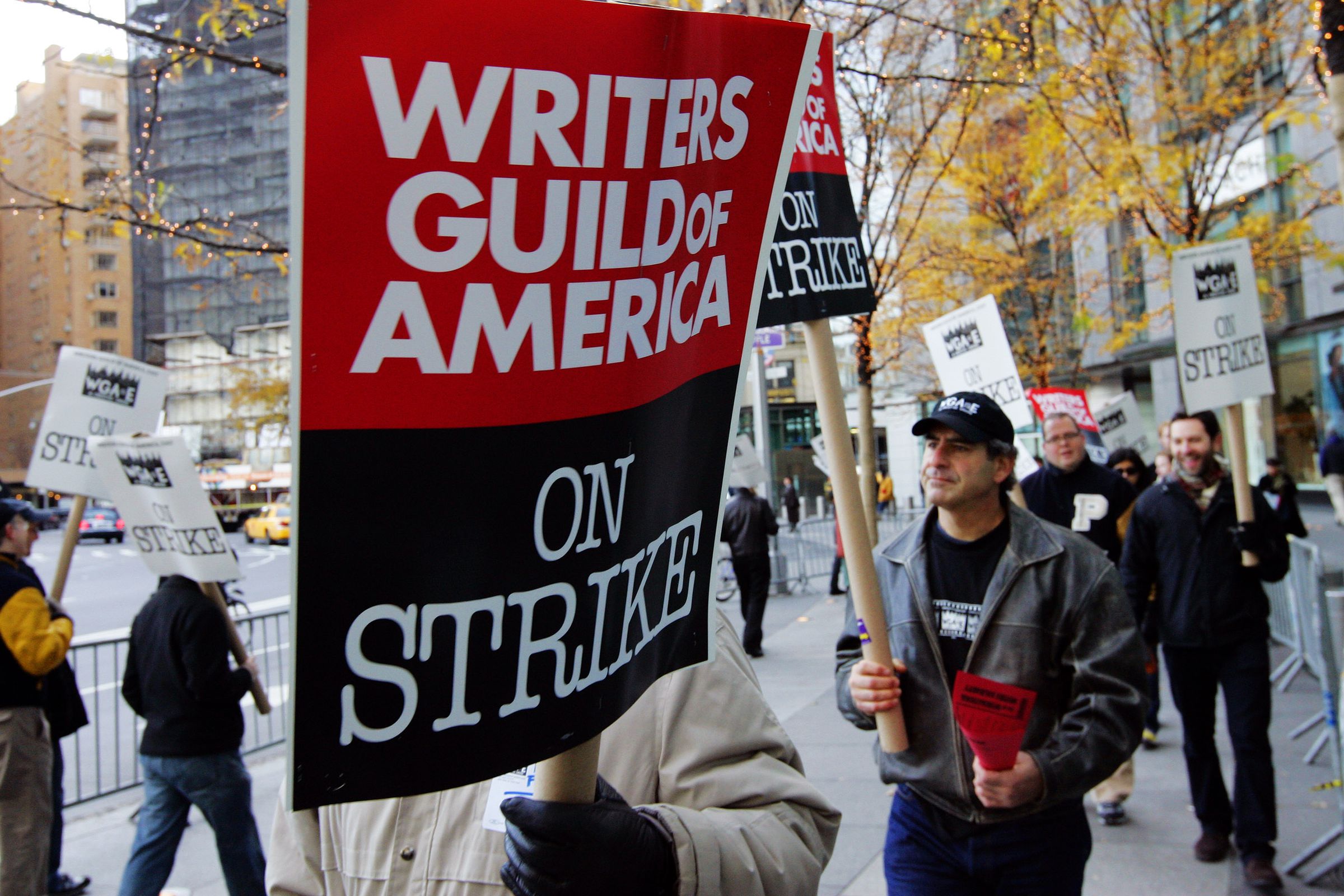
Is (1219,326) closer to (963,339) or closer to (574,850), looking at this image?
(963,339)

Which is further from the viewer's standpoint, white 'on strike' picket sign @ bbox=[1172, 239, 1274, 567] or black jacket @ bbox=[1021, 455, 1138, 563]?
black jacket @ bbox=[1021, 455, 1138, 563]

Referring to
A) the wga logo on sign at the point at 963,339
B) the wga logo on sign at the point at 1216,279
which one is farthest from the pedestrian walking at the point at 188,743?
the wga logo on sign at the point at 1216,279

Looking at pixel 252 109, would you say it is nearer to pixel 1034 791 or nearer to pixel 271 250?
pixel 271 250

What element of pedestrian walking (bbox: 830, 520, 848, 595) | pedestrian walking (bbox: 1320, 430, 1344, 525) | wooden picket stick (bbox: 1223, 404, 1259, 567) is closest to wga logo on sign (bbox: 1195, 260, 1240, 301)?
wooden picket stick (bbox: 1223, 404, 1259, 567)

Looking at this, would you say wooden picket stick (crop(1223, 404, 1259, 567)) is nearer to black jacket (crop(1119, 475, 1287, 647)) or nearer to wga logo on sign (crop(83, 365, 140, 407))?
black jacket (crop(1119, 475, 1287, 647))

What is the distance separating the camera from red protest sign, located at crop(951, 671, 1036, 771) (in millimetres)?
2613

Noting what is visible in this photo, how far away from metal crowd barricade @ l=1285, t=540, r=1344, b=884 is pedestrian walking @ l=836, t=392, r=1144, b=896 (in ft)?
7.58

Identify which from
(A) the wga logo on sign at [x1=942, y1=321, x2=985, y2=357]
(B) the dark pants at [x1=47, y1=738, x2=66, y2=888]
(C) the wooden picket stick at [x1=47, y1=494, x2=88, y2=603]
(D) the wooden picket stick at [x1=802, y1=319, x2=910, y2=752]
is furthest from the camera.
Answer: (A) the wga logo on sign at [x1=942, y1=321, x2=985, y2=357]

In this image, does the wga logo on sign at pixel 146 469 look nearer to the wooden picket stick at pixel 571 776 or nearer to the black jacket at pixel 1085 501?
the wooden picket stick at pixel 571 776

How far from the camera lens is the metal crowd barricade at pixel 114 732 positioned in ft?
23.7

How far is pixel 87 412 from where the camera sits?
19.0ft

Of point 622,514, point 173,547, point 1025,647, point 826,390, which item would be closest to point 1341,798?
point 1025,647

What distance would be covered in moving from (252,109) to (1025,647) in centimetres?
1874

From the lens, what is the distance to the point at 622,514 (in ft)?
4.27
